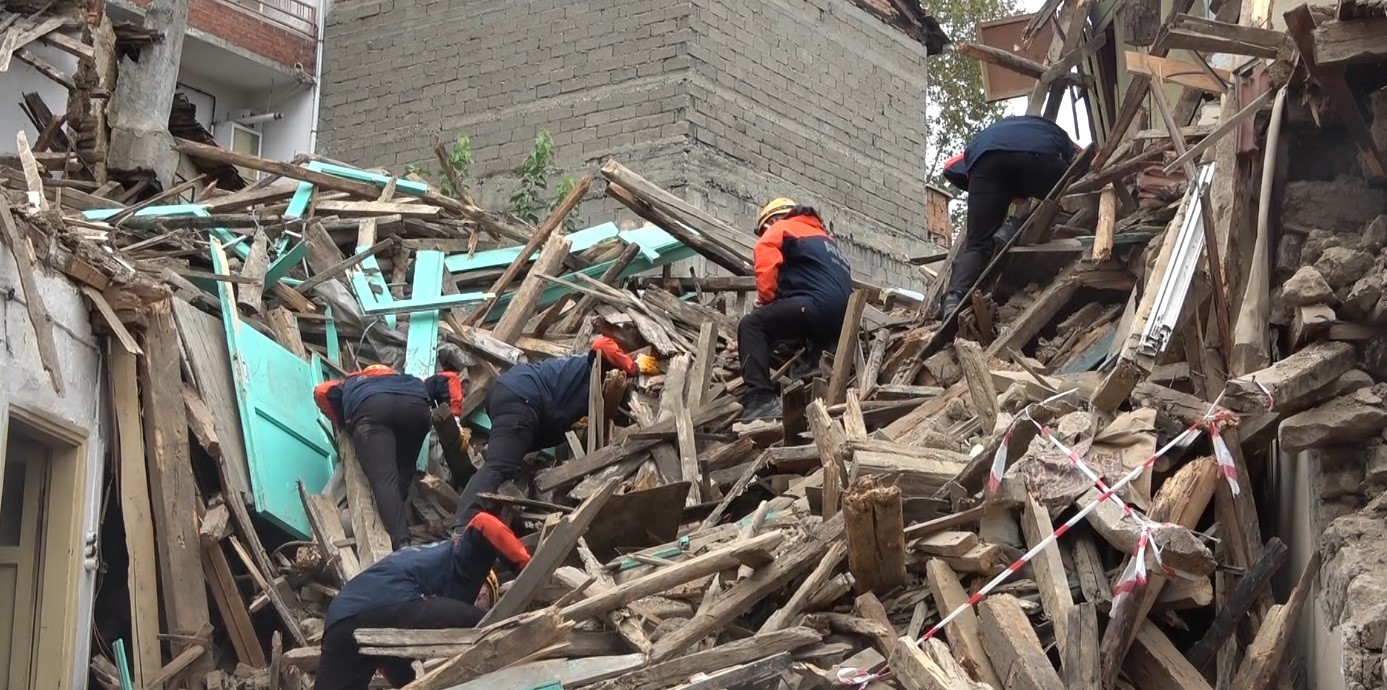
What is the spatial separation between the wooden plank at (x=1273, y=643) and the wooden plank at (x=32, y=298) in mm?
5443

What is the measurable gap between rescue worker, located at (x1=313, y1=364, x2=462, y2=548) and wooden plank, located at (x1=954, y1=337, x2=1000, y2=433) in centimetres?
318

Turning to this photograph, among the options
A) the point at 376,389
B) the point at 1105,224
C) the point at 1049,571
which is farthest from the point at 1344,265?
the point at 376,389

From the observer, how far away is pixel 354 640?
725 centimetres

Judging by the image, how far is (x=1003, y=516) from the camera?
6758 millimetres

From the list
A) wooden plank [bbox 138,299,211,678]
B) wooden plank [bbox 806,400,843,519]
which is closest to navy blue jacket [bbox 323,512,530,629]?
wooden plank [bbox 138,299,211,678]

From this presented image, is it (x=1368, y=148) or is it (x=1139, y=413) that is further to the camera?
(x=1139, y=413)

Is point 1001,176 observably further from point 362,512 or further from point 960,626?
point 960,626

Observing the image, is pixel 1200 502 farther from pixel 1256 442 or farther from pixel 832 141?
pixel 832 141

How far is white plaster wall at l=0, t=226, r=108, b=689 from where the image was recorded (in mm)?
7465

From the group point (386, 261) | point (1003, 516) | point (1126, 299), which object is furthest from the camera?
point (386, 261)

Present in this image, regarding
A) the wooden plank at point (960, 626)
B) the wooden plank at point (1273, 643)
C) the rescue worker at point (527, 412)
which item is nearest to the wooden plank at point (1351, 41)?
the wooden plank at point (1273, 643)

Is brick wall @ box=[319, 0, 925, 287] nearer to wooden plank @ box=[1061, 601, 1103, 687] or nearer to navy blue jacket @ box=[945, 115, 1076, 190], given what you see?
navy blue jacket @ box=[945, 115, 1076, 190]

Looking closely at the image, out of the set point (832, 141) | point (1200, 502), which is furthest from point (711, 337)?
point (832, 141)

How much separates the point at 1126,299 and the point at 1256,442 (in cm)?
350
